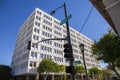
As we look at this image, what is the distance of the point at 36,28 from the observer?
4888cm

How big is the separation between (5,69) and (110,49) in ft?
143

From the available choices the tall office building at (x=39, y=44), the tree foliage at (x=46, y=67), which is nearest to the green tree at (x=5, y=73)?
the tall office building at (x=39, y=44)

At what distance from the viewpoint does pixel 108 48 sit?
21.4 metres

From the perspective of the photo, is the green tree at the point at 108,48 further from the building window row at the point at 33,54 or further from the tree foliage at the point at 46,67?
the building window row at the point at 33,54

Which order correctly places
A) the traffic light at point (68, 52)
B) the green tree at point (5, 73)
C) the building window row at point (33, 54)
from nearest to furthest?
1. the traffic light at point (68, 52)
2. the building window row at point (33, 54)
3. the green tree at point (5, 73)

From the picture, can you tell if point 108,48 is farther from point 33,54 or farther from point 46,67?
point 33,54

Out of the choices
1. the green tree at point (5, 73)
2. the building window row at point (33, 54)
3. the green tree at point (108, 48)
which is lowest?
the green tree at point (5, 73)

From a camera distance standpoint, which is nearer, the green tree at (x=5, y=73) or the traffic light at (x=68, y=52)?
the traffic light at (x=68, y=52)

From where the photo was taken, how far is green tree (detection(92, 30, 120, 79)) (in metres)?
20.9

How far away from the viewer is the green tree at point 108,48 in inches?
823

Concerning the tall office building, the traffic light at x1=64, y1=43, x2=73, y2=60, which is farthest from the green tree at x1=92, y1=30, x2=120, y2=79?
the tall office building

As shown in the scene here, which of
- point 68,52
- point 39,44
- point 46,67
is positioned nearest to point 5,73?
point 39,44

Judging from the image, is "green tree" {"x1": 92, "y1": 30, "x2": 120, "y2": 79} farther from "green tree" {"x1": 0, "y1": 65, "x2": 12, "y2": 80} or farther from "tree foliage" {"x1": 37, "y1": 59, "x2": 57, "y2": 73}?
"green tree" {"x1": 0, "y1": 65, "x2": 12, "y2": 80}

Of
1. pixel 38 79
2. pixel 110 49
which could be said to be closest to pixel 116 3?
pixel 110 49
